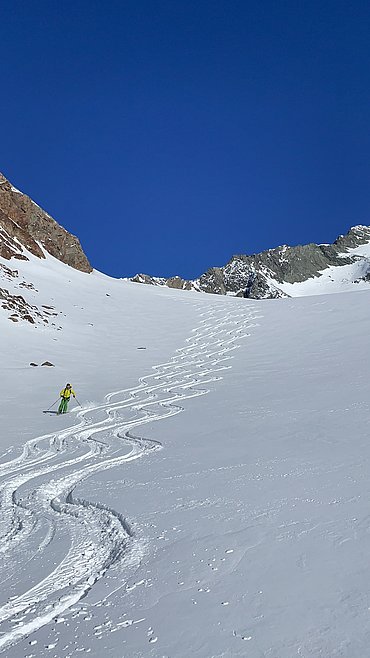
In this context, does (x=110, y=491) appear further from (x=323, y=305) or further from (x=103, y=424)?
(x=323, y=305)

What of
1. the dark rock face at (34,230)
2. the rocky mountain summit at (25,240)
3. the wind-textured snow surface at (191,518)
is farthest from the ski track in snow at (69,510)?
the dark rock face at (34,230)

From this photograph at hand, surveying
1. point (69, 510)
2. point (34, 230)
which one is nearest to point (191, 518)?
point (69, 510)

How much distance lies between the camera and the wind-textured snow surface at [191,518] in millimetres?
3922

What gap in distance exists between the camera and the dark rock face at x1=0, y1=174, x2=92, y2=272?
54.3 meters

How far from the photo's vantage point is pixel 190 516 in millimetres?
6180

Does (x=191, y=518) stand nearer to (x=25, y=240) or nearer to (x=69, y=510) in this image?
(x=69, y=510)

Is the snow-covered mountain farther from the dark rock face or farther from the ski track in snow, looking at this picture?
the dark rock face

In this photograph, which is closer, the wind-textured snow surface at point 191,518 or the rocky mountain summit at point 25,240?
the wind-textured snow surface at point 191,518

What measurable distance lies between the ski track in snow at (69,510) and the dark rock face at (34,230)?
41679 mm

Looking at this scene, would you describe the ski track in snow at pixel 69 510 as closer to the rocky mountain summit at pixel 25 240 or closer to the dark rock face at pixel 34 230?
the rocky mountain summit at pixel 25 240

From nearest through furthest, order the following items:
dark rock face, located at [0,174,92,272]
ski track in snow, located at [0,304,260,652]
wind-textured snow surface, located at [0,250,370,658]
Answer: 1. wind-textured snow surface, located at [0,250,370,658]
2. ski track in snow, located at [0,304,260,652]
3. dark rock face, located at [0,174,92,272]

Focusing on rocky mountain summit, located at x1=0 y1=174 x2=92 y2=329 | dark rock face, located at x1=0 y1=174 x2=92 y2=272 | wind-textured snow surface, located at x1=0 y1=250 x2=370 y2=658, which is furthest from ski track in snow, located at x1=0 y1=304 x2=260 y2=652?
dark rock face, located at x1=0 y1=174 x2=92 y2=272

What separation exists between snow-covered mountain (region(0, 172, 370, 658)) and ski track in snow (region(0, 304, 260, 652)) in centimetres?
3

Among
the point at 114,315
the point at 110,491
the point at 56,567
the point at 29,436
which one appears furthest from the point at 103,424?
the point at 114,315
